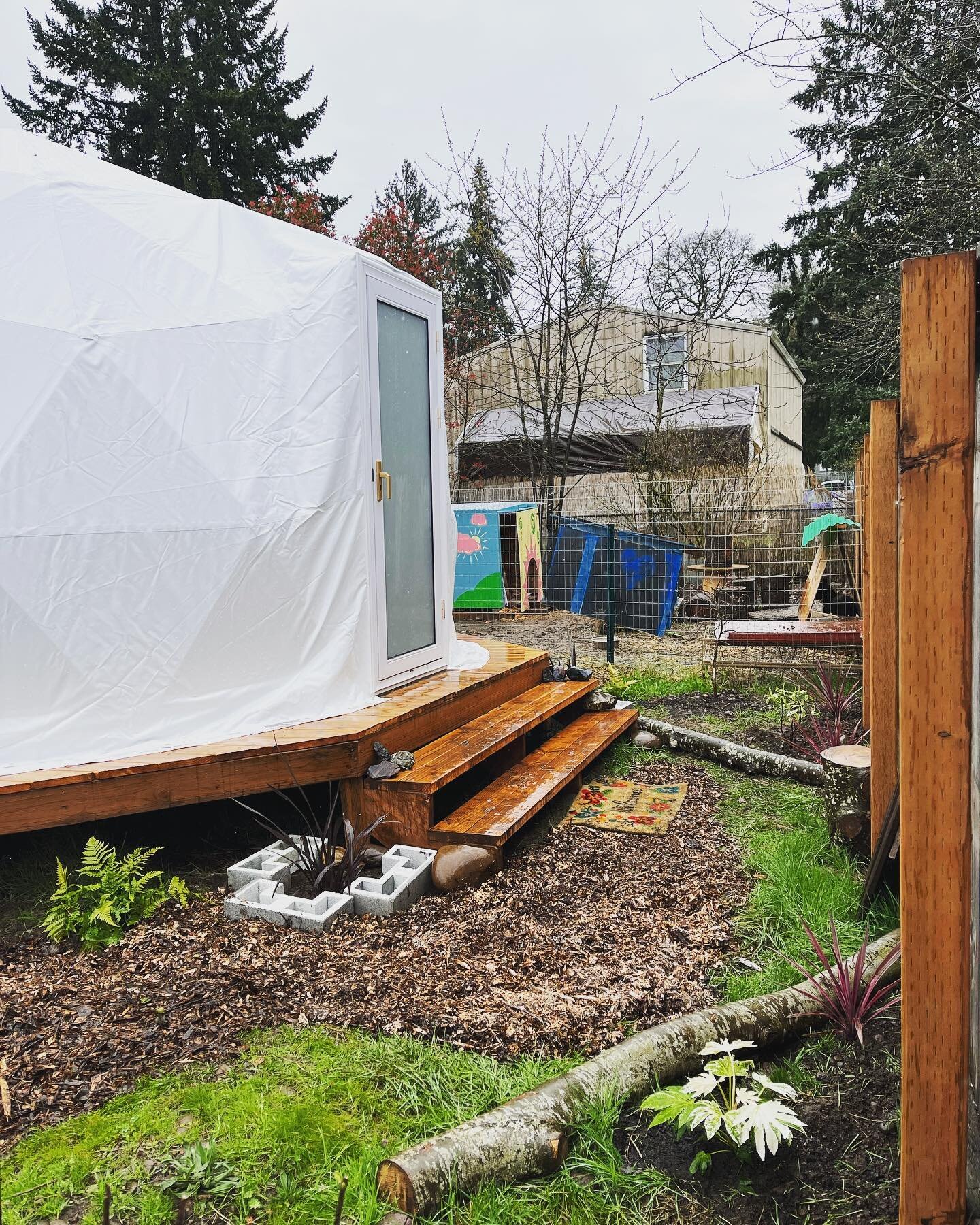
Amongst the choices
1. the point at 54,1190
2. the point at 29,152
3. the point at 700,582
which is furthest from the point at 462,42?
the point at 54,1190

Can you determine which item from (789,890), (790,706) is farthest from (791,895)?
(790,706)

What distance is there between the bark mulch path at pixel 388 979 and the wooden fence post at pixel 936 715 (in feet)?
3.84

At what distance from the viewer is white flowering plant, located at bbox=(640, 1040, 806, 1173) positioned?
179cm

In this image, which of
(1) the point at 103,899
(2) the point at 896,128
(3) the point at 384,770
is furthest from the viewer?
(2) the point at 896,128

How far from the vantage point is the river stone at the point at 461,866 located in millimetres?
3402

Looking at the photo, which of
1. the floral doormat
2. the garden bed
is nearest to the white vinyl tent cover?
the floral doormat

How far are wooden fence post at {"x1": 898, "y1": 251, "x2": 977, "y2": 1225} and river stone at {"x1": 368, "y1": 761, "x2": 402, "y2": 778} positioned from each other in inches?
103

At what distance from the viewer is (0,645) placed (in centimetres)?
342

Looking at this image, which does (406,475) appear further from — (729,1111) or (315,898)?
(729,1111)

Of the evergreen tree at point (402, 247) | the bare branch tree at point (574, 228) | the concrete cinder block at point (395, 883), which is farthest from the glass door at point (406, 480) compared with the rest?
the evergreen tree at point (402, 247)

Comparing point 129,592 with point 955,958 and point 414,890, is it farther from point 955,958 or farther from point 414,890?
point 955,958

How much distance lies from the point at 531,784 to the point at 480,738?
350 millimetres

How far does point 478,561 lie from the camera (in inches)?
424

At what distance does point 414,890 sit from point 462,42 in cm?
1341
